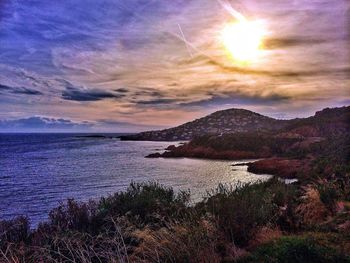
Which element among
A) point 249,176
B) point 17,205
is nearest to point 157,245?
point 17,205

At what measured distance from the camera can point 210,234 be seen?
8.48 m

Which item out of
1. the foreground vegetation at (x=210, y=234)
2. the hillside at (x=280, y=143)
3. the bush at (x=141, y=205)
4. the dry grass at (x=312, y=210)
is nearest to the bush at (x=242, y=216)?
the foreground vegetation at (x=210, y=234)

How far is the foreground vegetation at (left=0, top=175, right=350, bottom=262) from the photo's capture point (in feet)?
24.7

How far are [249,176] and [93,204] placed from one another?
22.9 metres

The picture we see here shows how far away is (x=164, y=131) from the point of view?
539 feet

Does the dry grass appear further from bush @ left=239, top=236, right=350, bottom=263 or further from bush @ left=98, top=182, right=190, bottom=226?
bush @ left=98, top=182, right=190, bottom=226

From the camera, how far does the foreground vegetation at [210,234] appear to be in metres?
7.54

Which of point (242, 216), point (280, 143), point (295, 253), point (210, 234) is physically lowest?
point (295, 253)

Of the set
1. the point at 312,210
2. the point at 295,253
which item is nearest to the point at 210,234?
the point at 295,253

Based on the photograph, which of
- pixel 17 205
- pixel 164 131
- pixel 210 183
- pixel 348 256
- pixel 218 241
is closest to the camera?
pixel 348 256

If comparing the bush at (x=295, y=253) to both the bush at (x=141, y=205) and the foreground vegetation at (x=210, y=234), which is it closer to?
the foreground vegetation at (x=210, y=234)

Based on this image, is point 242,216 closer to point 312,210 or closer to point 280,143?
point 312,210

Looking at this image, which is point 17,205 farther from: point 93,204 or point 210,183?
point 210,183

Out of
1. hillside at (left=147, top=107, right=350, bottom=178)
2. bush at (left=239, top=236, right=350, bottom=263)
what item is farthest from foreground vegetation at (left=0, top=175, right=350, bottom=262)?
hillside at (left=147, top=107, right=350, bottom=178)
